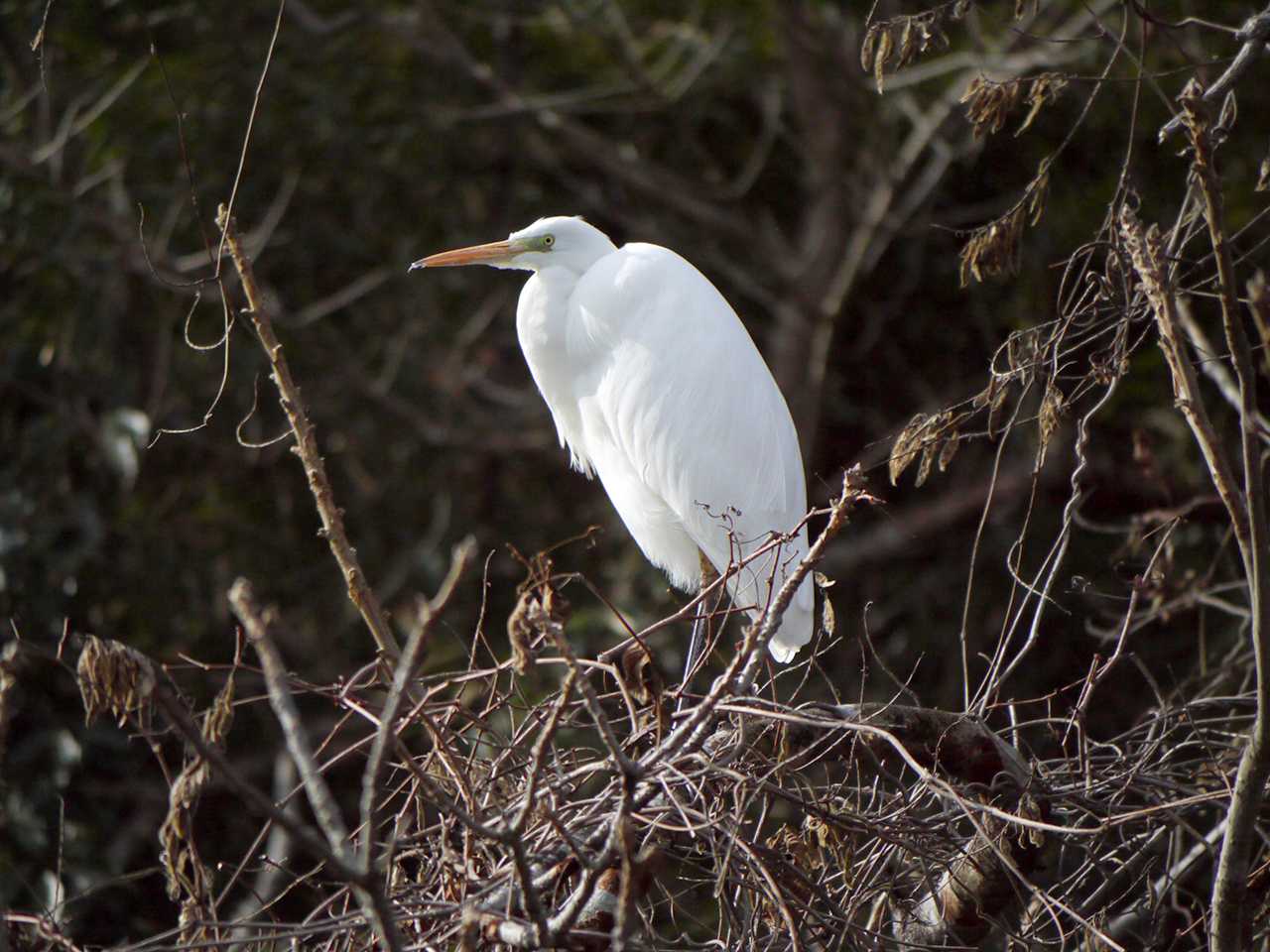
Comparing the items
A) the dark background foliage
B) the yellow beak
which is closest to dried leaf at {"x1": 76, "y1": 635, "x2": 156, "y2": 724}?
the yellow beak

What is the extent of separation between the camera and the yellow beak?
3084 mm

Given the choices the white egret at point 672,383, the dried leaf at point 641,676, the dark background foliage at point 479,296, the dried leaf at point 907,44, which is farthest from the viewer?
the dark background foliage at point 479,296

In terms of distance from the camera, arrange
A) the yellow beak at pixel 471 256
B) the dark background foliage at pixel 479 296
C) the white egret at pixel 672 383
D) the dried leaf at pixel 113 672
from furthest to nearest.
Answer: the dark background foliage at pixel 479 296
the white egret at pixel 672 383
the yellow beak at pixel 471 256
the dried leaf at pixel 113 672

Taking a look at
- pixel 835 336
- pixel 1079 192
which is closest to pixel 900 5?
pixel 1079 192

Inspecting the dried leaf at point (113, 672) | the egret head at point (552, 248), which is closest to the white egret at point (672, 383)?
the egret head at point (552, 248)

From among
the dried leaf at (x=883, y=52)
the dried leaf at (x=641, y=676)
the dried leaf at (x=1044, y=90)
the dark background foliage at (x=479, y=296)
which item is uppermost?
the dried leaf at (x=883, y=52)

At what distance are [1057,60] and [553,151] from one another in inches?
108

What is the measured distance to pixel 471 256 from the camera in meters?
3.13

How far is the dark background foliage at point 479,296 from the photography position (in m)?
4.51

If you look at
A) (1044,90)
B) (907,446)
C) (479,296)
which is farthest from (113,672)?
(479,296)

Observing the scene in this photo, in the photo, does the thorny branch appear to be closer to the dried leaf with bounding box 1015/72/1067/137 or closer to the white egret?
the dried leaf with bounding box 1015/72/1067/137

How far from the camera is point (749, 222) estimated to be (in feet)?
21.3

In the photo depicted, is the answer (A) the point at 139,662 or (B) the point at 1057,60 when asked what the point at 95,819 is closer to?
(A) the point at 139,662

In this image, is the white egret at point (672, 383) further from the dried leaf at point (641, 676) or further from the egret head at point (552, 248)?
the dried leaf at point (641, 676)
